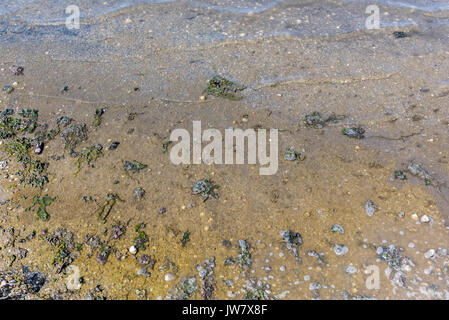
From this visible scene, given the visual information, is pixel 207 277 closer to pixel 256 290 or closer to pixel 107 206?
pixel 256 290

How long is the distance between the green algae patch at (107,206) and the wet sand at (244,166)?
66 millimetres

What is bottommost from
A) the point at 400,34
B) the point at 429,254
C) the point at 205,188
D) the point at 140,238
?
the point at 429,254

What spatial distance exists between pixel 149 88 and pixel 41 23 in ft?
10.8

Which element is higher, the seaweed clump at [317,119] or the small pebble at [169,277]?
the seaweed clump at [317,119]

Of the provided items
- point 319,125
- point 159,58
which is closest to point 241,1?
point 159,58

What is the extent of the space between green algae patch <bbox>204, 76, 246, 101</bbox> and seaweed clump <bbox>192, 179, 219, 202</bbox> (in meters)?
1.62

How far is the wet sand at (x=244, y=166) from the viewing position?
3627 mm

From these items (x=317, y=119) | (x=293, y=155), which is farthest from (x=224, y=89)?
(x=293, y=155)

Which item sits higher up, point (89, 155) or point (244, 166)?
point (89, 155)

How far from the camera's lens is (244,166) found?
4.55m

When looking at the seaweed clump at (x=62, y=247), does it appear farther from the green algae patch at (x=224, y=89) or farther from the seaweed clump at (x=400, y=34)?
the seaweed clump at (x=400, y=34)

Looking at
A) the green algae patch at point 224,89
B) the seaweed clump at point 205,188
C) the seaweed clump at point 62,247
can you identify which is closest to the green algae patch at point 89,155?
the seaweed clump at point 62,247

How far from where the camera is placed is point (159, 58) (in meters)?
6.25

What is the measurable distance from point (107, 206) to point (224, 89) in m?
2.49
